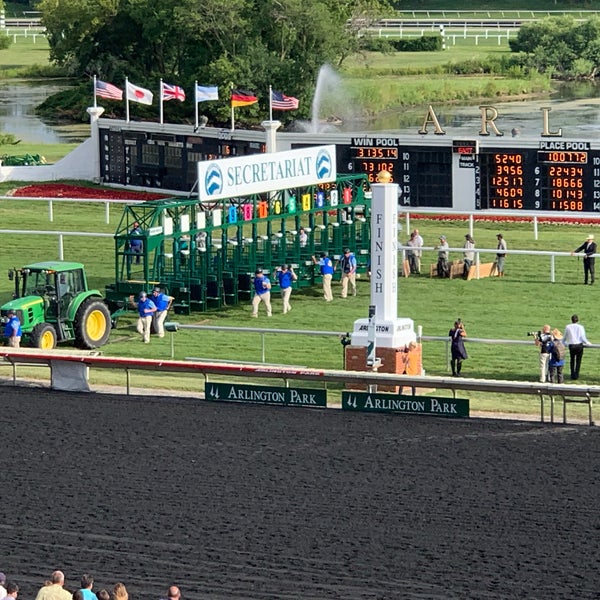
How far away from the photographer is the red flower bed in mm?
35844

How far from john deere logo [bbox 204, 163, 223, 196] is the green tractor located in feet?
7.47

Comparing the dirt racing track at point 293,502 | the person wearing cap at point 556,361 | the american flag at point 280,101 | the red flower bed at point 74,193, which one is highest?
the american flag at point 280,101

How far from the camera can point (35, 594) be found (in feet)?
44.8

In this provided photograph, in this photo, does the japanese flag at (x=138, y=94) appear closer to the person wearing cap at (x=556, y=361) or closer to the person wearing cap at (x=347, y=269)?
the person wearing cap at (x=347, y=269)

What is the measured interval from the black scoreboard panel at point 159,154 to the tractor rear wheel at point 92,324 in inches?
430

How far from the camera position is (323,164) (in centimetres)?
2734

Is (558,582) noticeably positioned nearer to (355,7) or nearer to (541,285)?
(541,285)

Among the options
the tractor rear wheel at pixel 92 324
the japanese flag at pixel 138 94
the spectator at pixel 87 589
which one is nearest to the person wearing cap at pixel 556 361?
the tractor rear wheel at pixel 92 324

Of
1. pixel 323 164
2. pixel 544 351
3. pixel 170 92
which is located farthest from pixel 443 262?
pixel 170 92

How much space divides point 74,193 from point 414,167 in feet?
28.0

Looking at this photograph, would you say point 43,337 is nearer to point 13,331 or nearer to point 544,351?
point 13,331

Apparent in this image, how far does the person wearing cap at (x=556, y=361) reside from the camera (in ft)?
67.8

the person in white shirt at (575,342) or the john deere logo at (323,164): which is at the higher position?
the john deere logo at (323,164)

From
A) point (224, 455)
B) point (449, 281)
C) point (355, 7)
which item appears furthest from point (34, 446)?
point (355, 7)
